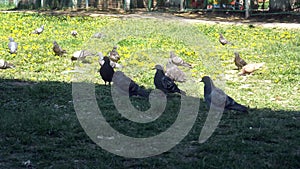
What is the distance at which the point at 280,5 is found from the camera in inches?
952

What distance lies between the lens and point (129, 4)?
90.9 feet

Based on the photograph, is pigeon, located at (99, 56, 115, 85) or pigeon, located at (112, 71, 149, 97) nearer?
pigeon, located at (112, 71, 149, 97)

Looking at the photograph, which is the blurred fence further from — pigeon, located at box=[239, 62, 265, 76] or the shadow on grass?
the shadow on grass

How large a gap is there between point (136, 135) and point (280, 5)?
18.8 metres

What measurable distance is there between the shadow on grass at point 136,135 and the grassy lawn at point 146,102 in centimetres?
1

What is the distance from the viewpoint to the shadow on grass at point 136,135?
5699 mm

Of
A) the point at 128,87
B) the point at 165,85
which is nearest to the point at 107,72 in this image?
the point at 128,87

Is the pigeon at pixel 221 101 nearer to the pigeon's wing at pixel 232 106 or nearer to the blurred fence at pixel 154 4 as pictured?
the pigeon's wing at pixel 232 106

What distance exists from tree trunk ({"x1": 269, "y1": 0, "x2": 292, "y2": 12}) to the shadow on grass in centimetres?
1650

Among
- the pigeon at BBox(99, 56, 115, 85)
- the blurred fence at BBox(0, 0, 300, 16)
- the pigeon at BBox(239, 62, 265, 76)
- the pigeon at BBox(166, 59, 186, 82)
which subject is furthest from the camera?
the blurred fence at BBox(0, 0, 300, 16)

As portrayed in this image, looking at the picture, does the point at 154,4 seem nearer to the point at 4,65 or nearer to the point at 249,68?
the point at 249,68

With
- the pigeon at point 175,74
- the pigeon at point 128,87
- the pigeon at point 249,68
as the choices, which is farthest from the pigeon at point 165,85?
the pigeon at point 249,68

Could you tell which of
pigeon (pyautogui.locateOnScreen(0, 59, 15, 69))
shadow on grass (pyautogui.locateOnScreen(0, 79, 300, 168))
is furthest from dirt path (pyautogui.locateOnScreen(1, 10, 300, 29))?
shadow on grass (pyautogui.locateOnScreen(0, 79, 300, 168))

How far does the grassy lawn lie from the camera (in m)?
5.87
